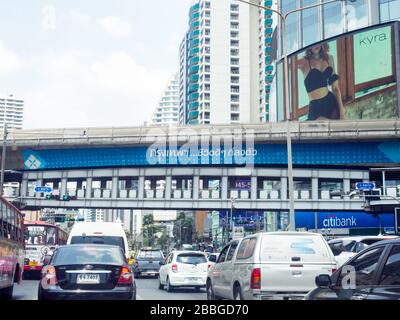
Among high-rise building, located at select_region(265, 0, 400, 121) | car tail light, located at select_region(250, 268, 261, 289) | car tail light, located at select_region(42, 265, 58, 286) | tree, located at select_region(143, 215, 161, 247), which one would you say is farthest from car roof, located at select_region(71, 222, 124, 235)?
tree, located at select_region(143, 215, 161, 247)

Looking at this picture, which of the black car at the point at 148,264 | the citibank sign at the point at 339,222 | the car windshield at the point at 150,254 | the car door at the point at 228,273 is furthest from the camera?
the citibank sign at the point at 339,222

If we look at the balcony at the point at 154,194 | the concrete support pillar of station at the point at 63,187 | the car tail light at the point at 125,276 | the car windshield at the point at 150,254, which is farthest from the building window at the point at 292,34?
the car tail light at the point at 125,276

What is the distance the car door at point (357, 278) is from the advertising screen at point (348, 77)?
54997 millimetres

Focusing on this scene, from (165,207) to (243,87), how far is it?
79714 millimetres

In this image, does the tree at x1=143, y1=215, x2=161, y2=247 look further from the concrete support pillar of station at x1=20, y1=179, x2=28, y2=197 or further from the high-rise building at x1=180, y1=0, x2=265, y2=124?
the concrete support pillar of station at x1=20, y1=179, x2=28, y2=197

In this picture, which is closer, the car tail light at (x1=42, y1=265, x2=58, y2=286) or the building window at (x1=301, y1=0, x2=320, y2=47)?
the car tail light at (x1=42, y1=265, x2=58, y2=286)

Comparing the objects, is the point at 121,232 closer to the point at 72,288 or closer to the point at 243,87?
the point at 72,288

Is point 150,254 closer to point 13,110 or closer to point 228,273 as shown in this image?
point 228,273

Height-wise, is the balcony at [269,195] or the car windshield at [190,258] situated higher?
the balcony at [269,195]

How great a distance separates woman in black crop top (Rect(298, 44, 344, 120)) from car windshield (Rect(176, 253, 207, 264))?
47345 mm

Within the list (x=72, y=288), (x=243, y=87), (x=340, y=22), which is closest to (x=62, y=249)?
(x=72, y=288)

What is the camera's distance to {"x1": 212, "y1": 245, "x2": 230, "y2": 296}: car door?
1292 cm

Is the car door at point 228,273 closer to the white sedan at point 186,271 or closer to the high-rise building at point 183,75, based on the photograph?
the white sedan at point 186,271

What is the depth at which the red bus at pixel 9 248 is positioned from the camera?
13194 mm
